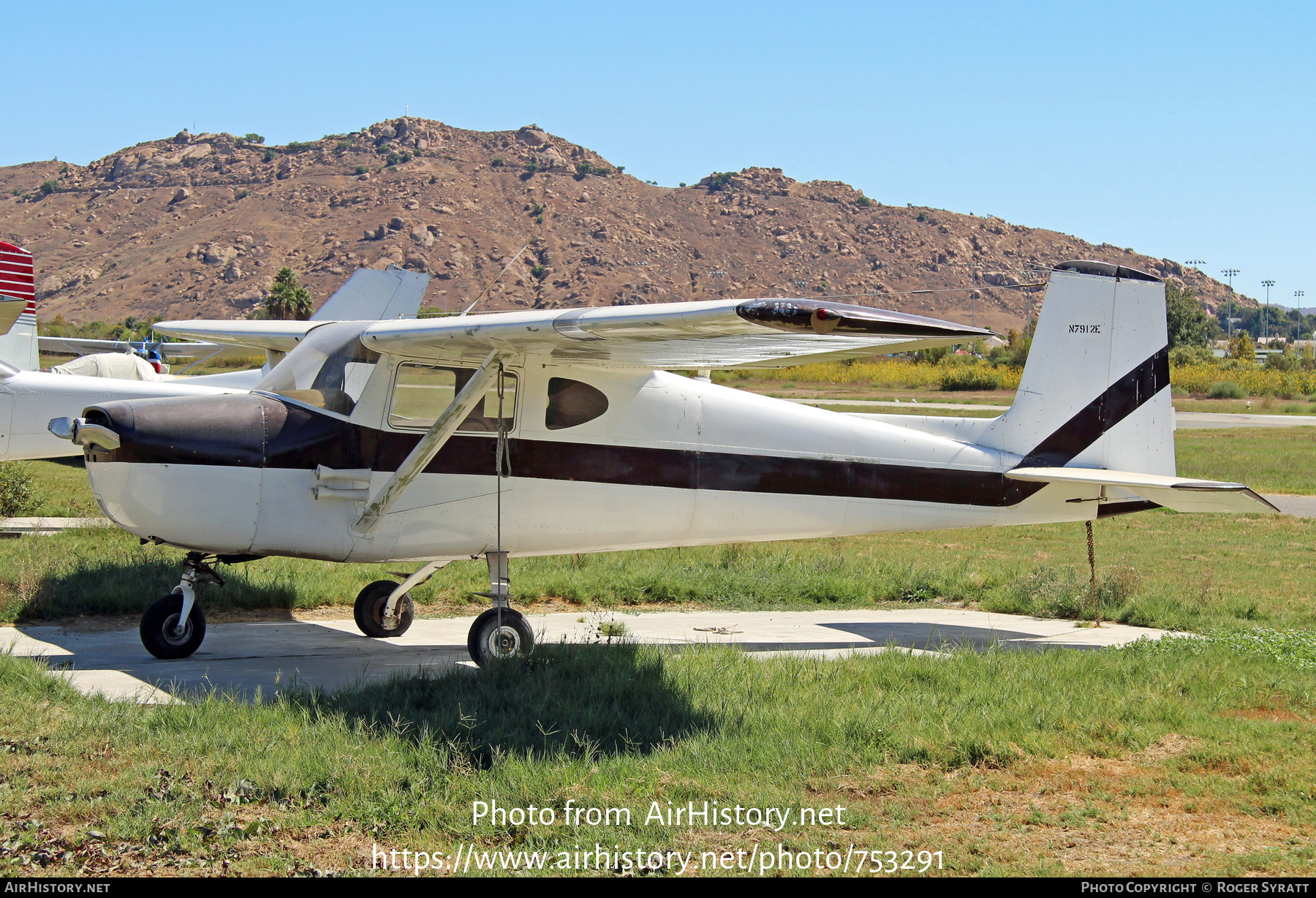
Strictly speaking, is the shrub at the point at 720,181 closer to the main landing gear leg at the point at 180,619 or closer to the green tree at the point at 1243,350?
the green tree at the point at 1243,350

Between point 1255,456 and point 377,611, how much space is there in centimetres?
2715

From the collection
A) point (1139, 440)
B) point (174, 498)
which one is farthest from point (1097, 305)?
point (174, 498)

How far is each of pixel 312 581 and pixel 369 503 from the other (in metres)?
3.49

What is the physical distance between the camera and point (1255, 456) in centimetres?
2834

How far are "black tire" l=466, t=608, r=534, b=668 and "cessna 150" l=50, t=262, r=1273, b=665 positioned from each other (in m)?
0.02

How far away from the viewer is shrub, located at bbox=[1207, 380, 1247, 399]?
188ft

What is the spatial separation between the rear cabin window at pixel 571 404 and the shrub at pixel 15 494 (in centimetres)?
1108

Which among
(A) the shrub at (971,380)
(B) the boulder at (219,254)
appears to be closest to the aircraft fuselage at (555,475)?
(A) the shrub at (971,380)

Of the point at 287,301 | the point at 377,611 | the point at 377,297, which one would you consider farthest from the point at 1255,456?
the point at 287,301

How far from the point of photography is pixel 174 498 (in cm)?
693

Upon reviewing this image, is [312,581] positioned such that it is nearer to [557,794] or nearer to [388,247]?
[557,794]

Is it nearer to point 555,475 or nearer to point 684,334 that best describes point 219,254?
point 555,475

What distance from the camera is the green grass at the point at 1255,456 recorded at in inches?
904

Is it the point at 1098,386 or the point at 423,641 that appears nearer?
the point at 423,641
